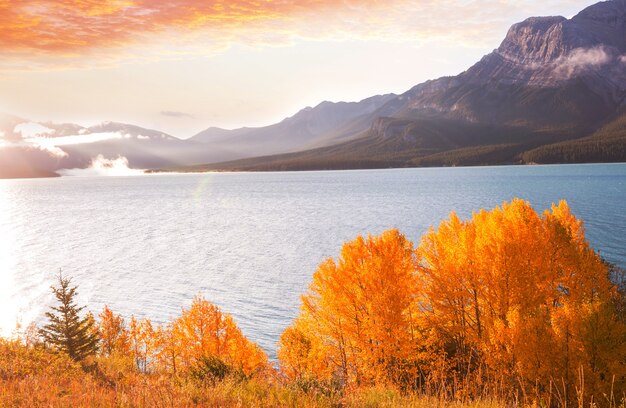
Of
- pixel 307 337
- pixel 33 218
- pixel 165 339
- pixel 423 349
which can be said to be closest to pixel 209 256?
pixel 165 339

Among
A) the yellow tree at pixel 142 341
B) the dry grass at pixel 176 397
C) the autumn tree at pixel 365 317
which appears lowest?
the yellow tree at pixel 142 341

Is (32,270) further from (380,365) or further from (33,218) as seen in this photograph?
(33,218)

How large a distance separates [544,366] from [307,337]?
68.2 feet

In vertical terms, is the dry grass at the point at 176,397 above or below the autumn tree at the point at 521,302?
above

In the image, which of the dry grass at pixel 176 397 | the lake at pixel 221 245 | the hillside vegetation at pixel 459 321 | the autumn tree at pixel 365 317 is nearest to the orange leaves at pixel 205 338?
the hillside vegetation at pixel 459 321

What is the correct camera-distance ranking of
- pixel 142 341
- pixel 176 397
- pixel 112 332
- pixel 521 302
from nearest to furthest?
pixel 176 397
pixel 521 302
pixel 142 341
pixel 112 332

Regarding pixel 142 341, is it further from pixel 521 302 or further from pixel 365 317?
pixel 521 302

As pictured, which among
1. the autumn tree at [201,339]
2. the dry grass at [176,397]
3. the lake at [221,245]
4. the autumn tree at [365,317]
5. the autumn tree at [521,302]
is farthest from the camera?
the lake at [221,245]

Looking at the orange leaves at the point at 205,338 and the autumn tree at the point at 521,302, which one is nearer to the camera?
the autumn tree at the point at 521,302

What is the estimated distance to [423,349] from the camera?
4012cm

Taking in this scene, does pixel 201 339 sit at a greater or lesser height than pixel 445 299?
lesser

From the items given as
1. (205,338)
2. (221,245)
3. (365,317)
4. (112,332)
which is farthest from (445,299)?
(221,245)

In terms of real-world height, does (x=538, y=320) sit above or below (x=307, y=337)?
above

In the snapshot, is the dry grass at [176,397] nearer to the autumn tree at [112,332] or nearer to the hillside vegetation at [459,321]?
the hillside vegetation at [459,321]
